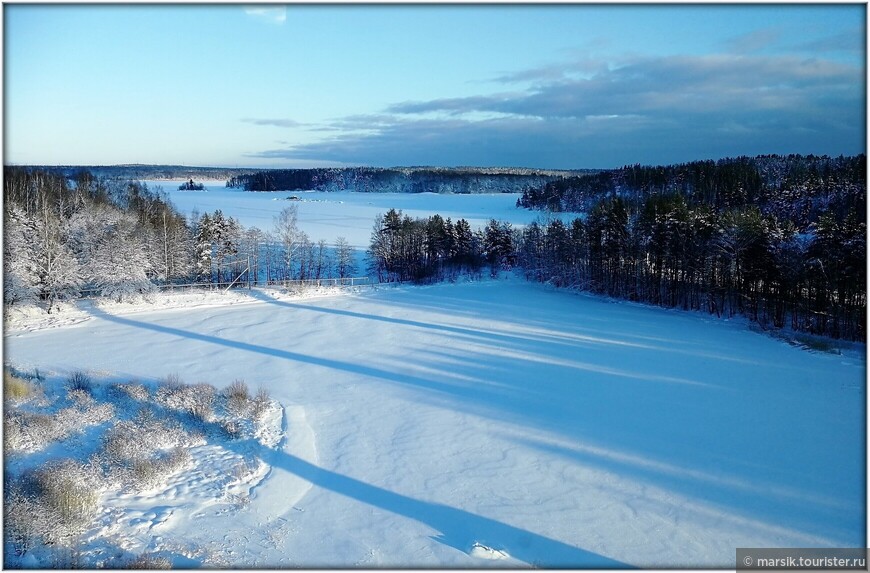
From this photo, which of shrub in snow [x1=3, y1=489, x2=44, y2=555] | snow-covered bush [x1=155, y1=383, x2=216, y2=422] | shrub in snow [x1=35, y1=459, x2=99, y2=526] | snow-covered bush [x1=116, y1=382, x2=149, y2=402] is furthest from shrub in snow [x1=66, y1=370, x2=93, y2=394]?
shrub in snow [x1=3, y1=489, x2=44, y2=555]

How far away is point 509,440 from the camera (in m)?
13.0

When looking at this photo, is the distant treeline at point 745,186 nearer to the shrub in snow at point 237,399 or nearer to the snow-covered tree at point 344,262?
the snow-covered tree at point 344,262

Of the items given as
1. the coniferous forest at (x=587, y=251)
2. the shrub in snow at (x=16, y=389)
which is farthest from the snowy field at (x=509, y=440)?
the coniferous forest at (x=587, y=251)

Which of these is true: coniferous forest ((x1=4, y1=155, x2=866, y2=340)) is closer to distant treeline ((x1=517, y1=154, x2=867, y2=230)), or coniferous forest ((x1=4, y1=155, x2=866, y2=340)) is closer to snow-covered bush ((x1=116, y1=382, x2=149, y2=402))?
distant treeline ((x1=517, y1=154, x2=867, y2=230))

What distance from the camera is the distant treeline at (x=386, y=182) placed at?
6122 inches

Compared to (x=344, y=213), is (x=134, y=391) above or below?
below

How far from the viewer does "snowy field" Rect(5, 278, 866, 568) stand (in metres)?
8.90

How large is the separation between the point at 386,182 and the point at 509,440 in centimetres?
15467

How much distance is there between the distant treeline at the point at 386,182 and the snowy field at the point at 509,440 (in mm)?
133441

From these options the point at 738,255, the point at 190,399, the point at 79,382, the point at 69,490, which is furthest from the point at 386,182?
the point at 69,490

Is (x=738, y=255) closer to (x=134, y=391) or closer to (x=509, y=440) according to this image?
(x=509, y=440)

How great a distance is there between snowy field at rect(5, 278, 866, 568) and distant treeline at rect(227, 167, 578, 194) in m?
133

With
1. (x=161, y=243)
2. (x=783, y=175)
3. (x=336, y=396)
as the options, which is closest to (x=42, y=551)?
(x=336, y=396)

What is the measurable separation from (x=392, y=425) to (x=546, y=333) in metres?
13.2
